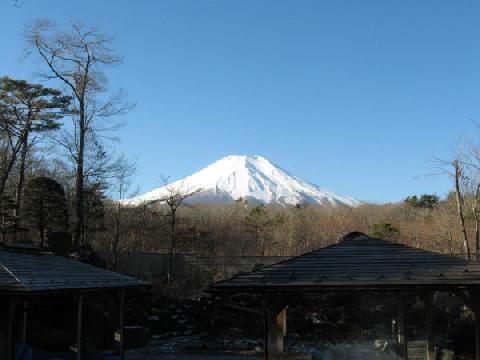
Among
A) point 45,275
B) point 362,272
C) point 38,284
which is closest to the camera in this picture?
point 362,272

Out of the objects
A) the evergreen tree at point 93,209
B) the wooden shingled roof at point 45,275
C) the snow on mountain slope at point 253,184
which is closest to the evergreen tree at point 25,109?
the evergreen tree at point 93,209

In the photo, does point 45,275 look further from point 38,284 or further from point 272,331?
point 272,331

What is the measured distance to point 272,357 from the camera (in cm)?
819

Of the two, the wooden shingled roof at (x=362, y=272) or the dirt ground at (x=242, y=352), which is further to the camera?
the dirt ground at (x=242, y=352)

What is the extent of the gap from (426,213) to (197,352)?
2285 cm

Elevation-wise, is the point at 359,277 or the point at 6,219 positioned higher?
the point at 6,219

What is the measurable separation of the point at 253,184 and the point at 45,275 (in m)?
94.0

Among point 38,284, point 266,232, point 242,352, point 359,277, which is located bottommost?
point 242,352

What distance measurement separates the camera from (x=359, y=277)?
8352mm

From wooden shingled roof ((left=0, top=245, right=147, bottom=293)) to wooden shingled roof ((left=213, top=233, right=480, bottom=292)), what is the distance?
9.65ft

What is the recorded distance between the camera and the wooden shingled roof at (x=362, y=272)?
8102 mm

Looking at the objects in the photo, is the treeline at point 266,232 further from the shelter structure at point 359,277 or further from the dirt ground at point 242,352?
the shelter structure at point 359,277

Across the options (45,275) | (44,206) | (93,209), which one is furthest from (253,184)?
(45,275)

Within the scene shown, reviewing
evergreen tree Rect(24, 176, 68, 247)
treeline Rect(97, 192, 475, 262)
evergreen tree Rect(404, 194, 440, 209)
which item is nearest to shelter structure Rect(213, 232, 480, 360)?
evergreen tree Rect(24, 176, 68, 247)
